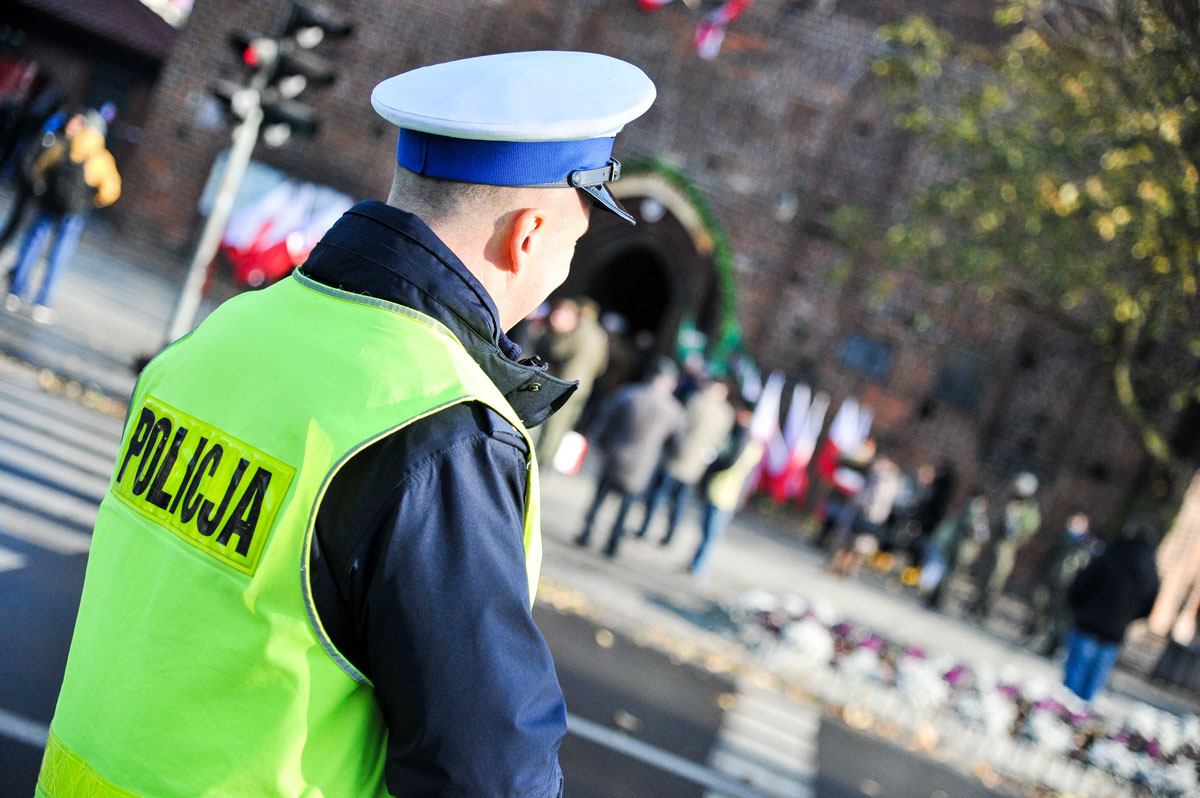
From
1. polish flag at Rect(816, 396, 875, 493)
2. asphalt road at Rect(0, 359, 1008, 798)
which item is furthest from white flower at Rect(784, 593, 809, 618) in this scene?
polish flag at Rect(816, 396, 875, 493)

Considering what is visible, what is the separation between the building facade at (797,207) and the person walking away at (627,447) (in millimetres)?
8348

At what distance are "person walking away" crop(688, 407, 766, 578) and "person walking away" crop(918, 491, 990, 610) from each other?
4.21m

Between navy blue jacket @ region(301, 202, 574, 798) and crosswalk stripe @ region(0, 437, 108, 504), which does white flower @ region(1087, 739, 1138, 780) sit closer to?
crosswalk stripe @ region(0, 437, 108, 504)

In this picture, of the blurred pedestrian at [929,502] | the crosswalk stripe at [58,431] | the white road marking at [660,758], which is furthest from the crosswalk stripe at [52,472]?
the blurred pedestrian at [929,502]

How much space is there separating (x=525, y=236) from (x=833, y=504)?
1466 centimetres

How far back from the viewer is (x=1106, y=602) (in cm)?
1038

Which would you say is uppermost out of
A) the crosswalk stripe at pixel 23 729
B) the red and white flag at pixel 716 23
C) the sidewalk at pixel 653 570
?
the red and white flag at pixel 716 23

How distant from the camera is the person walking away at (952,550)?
13891 mm

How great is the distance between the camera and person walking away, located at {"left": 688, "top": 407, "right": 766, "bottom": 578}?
422 inches

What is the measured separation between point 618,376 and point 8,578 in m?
14.5

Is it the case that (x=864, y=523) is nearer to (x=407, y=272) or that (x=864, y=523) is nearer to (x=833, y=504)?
(x=833, y=504)

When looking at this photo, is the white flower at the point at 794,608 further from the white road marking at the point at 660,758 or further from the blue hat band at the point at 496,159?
the blue hat band at the point at 496,159

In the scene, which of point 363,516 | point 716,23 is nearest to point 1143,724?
point 363,516

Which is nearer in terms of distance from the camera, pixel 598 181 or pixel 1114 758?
pixel 598 181
